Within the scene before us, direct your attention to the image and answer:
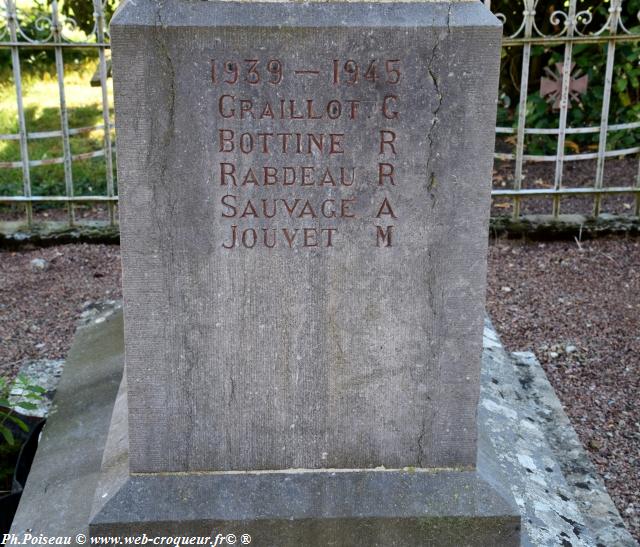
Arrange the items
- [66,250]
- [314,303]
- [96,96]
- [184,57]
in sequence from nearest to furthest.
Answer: [184,57] → [314,303] → [66,250] → [96,96]

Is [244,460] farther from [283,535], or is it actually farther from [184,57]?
[184,57]

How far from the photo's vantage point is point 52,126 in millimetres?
8266

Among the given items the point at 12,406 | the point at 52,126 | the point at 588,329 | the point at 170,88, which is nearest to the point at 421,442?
the point at 170,88

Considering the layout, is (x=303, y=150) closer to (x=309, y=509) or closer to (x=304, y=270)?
(x=304, y=270)

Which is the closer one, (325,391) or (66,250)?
(325,391)

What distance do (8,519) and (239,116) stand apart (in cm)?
172

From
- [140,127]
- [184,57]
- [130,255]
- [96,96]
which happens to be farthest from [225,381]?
[96,96]

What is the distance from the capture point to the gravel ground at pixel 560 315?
13.1 ft

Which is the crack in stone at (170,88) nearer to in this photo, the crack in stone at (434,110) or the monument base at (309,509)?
the crack in stone at (434,110)

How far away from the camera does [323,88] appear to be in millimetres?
2406

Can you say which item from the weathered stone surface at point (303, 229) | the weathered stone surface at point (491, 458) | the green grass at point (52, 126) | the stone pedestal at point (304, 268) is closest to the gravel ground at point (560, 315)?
the weathered stone surface at point (491, 458)

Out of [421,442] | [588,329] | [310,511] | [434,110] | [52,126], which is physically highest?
[434,110]

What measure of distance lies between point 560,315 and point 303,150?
323 cm

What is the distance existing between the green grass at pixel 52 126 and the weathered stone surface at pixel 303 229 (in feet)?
15.5
